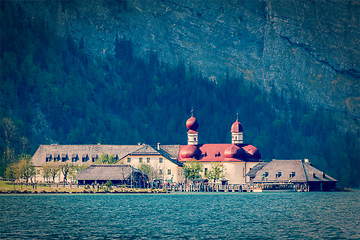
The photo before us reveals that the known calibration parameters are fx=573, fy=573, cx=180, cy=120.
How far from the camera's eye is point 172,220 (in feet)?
232

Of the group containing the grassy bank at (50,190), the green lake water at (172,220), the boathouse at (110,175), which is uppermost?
the boathouse at (110,175)

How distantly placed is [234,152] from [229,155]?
1634 millimetres

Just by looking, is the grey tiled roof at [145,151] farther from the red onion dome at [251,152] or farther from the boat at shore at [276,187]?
the boat at shore at [276,187]

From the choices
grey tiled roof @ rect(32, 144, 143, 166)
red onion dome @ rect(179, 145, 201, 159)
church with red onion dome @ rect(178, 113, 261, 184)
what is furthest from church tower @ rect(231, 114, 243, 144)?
grey tiled roof @ rect(32, 144, 143, 166)

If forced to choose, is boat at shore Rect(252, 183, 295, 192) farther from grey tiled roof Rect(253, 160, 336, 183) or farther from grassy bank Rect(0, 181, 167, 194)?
grassy bank Rect(0, 181, 167, 194)

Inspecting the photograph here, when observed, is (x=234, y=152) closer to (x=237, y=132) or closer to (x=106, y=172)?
(x=237, y=132)

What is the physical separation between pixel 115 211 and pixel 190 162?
7228 centimetres

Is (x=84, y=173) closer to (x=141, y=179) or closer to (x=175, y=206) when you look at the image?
(x=141, y=179)

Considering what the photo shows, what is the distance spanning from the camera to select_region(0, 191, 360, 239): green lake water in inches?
2240

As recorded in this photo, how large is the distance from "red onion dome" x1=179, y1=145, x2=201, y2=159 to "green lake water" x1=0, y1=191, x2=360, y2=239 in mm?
60703

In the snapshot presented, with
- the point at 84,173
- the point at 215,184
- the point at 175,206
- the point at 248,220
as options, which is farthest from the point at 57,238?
the point at 215,184

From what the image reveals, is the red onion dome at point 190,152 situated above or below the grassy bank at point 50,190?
above

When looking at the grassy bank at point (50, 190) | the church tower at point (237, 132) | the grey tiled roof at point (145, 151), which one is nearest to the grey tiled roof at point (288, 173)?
the church tower at point (237, 132)

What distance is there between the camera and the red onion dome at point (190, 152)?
160750 millimetres
